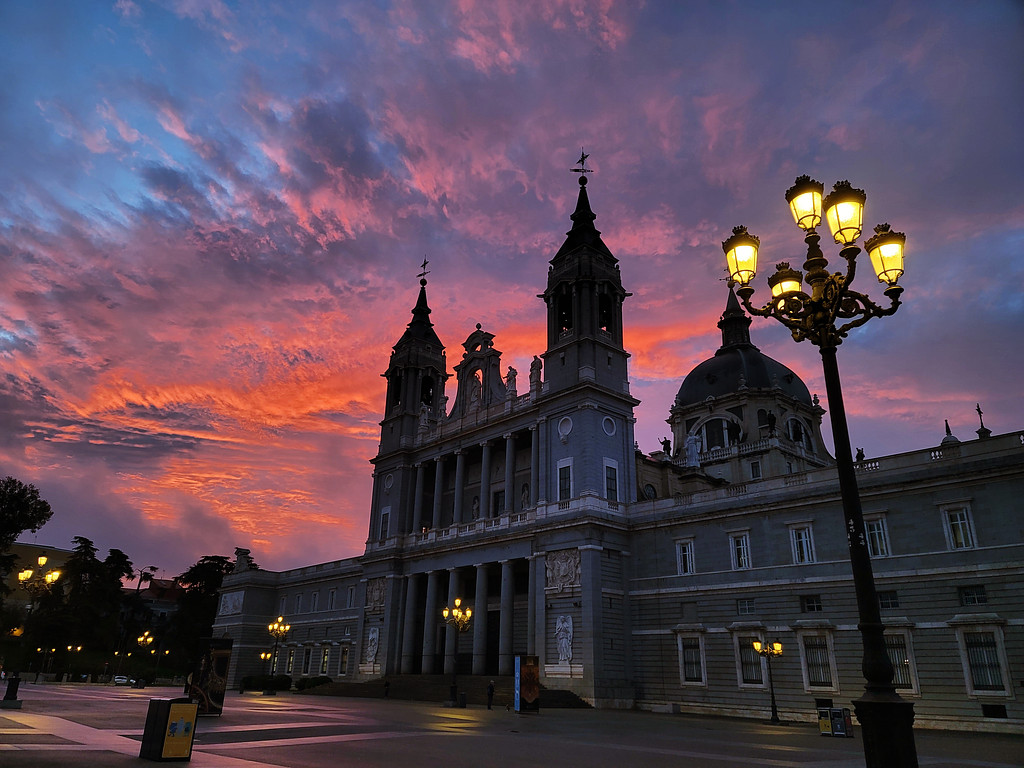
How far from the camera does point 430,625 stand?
2120 inches

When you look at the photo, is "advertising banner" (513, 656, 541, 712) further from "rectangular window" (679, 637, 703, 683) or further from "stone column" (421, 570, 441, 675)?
"stone column" (421, 570, 441, 675)

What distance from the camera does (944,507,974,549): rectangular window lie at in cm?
3158

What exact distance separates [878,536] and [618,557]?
611 inches

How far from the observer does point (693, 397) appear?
3514 inches

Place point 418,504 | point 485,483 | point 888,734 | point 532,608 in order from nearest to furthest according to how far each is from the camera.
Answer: point 888,734
point 532,608
point 485,483
point 418,504

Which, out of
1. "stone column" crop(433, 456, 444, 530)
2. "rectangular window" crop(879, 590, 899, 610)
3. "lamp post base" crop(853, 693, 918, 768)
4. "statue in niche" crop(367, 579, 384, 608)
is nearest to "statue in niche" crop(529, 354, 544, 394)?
"stone column" crop(433, 456, 444, 530)

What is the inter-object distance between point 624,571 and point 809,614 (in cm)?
1183

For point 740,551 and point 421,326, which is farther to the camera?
point 421,326

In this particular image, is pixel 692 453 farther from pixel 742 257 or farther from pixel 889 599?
pixel 742 257

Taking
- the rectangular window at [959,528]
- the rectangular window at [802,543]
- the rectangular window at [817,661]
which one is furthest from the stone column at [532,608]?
the rectangular window at [959,528]

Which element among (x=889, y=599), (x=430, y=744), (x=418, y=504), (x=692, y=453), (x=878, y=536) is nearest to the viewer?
(x=430, y=744)

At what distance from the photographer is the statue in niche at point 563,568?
144ft

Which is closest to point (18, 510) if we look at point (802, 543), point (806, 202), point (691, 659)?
point (691, 659)

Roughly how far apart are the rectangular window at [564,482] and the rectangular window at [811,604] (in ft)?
51.8
